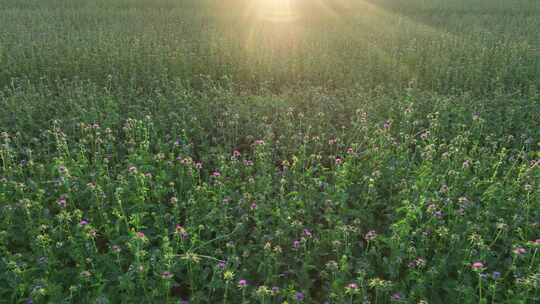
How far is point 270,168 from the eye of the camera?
13.1ft

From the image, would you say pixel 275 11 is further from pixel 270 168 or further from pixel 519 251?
pixel 519 251

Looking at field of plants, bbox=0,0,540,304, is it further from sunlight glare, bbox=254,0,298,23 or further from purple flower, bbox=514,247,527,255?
sunlight glare, bbox=254,0,298,23

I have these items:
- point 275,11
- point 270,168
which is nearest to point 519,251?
point 270,168

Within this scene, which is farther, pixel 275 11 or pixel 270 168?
pixel 275 11

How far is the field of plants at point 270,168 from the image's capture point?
9.13ft

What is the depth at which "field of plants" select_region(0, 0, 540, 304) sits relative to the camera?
9.13 feet

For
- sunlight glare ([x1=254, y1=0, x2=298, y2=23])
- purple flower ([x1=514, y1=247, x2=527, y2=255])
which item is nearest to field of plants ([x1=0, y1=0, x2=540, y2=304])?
purple flower ([x1=514, y1=247, x2=527, y2=255])

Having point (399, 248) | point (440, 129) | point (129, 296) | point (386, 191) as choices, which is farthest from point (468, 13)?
point (129, 296)

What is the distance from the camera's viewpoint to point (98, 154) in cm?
398

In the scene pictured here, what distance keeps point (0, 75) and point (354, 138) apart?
19.0ft

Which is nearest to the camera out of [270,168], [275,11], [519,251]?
[519,251]

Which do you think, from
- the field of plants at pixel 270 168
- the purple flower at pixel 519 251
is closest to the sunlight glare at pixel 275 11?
the field of plants at pixel 270 168

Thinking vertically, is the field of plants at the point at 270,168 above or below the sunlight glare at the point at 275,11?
below

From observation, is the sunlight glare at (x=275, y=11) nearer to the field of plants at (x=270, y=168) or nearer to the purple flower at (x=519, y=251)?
the field of plants at (x=270, y=168)
